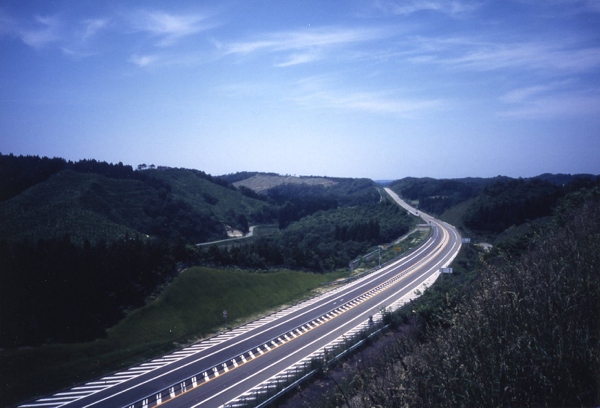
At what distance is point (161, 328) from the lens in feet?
81.3

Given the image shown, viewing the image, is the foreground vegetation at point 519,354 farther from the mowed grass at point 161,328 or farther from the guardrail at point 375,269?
the guardrail at point 375,269

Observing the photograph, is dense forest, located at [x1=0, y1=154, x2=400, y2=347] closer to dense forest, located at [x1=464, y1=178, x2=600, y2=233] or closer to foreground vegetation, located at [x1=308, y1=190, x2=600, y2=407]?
dense forest, located at [x1=464, y1=178, x2=600, y2=233]

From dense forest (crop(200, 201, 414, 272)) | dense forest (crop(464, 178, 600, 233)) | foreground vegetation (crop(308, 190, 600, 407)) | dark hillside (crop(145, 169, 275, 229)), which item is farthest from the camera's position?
dark hillside (crop(145, 169, 275, 229))

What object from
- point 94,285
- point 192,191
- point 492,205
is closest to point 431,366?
point 94,285

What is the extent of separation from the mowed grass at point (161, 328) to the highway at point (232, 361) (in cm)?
132

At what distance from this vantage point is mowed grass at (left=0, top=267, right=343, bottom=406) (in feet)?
56.4

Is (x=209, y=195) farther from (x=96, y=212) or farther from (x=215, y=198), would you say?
(x=96, y=212)

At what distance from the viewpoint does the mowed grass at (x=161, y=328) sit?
1720cm

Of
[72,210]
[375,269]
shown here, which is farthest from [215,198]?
[375,269]

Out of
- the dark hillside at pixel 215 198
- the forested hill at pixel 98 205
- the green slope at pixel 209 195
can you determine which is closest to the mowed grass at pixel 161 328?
the forested hill at pixel 98 205

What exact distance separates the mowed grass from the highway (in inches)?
52.0

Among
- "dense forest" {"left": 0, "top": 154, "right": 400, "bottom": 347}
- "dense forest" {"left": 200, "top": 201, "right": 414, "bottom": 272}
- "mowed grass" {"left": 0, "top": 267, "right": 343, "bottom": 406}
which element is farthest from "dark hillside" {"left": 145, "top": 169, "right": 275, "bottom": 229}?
"mowed grass" {"left": 0, "top": 267, "right": 343, "bottom": 406}

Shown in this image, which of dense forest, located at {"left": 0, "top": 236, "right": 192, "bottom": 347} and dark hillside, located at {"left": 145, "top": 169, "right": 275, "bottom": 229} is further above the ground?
dark hillside, located at {"left": 145, "top": 169, "right": 275, "bottom": 229}

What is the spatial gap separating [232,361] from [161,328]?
26.1ft
